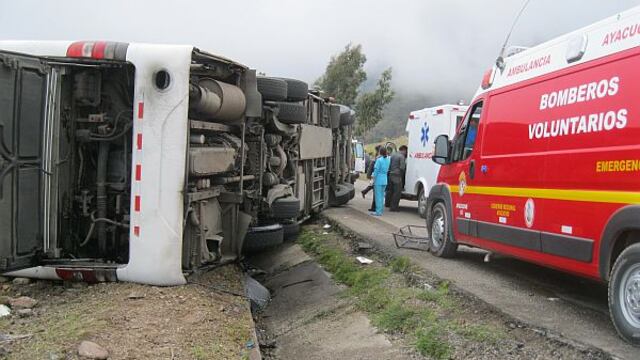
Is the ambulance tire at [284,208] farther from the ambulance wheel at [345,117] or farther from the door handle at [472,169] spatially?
the ambulance wheel at [345,117]

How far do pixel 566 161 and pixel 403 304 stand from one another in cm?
Result: 190

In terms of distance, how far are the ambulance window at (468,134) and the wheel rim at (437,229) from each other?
89 centimetres

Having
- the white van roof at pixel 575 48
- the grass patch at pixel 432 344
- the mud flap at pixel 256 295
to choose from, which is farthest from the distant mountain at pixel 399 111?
the grass patch at pixel 432 344

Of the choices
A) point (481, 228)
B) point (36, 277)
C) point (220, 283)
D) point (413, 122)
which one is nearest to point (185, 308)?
point (220, 283)

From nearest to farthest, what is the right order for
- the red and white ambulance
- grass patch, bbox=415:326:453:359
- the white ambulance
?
the red and white ambulance
grass patch, bbox=415:326:453:359
the white ambulance

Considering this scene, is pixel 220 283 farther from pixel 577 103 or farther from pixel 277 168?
pixel 577 103

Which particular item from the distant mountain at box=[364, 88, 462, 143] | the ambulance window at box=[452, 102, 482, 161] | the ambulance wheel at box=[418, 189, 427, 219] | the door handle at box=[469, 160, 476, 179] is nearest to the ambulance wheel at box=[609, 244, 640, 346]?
the door handle at box=[469, 160, 476, 179]

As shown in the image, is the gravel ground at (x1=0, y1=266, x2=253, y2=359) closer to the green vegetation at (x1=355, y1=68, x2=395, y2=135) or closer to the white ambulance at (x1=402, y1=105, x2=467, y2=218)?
the white ambulance at (x1=402, y1=105, x2=467, y2=218)

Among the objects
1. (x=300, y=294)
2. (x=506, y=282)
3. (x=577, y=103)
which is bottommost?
(x=300, y=294)

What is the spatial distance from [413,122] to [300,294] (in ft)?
25.1

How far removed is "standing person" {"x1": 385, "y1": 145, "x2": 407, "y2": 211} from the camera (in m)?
13.9

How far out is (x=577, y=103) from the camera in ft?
16.3

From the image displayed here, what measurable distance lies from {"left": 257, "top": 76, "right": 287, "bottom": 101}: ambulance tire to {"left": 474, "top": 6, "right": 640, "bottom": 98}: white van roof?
2556 millimetres

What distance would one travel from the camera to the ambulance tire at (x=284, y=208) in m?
7.61
